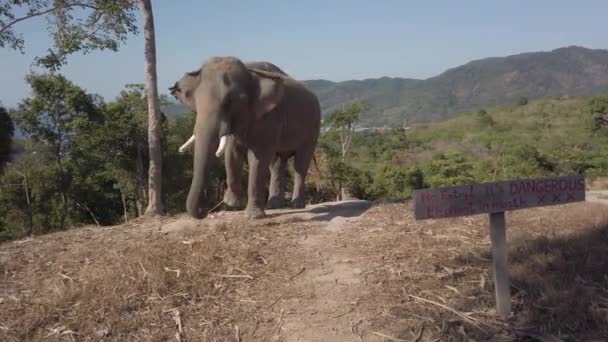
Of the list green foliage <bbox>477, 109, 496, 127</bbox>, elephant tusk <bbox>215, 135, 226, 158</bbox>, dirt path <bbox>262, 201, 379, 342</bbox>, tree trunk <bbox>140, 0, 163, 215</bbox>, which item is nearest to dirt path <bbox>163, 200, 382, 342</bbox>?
dirt path <bbox>262, 201, 379, 342</bbox>

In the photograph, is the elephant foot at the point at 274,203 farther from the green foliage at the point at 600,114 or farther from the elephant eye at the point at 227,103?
the green foliage at the point at 600,114

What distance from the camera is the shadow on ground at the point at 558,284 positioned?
4.23 metres

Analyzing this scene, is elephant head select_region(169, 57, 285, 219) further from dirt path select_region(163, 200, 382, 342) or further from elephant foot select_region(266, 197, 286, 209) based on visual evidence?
elephant foot select_region(266, 197, 286, 209)

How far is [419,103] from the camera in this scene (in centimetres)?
19450

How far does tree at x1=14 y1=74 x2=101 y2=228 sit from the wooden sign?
Answer: 1602 cm

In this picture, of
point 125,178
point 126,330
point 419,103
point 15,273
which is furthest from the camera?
point 419,103

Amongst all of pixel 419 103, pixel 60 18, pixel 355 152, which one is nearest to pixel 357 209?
pixel 60 18

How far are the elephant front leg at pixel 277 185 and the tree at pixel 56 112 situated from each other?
36.3 ft

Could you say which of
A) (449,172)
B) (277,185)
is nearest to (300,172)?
(277,185)

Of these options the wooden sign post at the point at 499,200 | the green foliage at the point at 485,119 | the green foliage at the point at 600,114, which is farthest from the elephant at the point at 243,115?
the green foliage at the point at 485,119

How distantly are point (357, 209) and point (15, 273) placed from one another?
16.2 feet

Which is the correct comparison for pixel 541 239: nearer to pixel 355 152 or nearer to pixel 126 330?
pixel 126 330

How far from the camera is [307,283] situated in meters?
5.09

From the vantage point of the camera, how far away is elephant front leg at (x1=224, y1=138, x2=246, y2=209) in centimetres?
774
